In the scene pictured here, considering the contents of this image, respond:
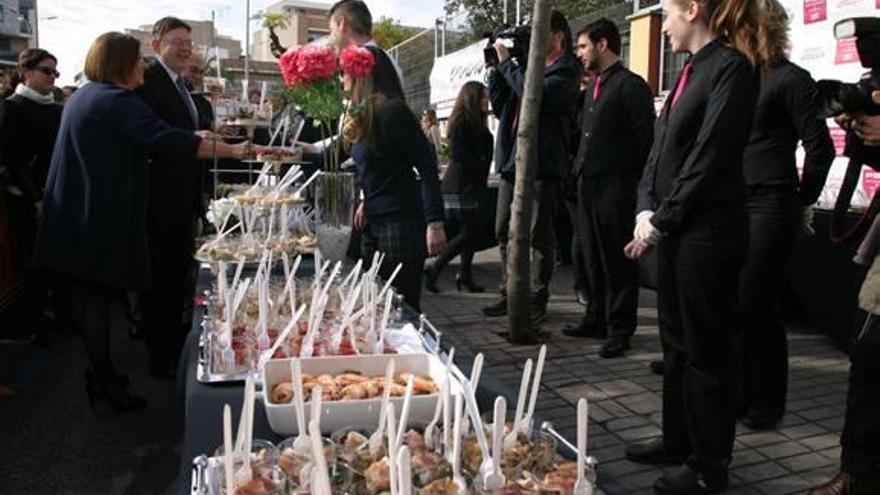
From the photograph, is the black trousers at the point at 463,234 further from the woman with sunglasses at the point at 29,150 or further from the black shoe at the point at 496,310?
the woman with sunglasses at the point at 29,150

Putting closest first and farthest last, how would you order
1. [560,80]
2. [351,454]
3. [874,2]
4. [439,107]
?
[351,454], [874,2], [560,80], [439,107]

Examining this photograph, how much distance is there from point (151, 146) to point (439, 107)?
12.9 metres

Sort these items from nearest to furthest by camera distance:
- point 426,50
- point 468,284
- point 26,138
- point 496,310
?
1. point 26,138
2. point 496,310
3. point 468,284
4. point 426,50

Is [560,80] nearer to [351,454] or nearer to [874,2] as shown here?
[874,2]

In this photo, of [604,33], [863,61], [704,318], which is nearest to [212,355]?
[704,318]

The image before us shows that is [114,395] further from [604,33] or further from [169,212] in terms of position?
[604,33]

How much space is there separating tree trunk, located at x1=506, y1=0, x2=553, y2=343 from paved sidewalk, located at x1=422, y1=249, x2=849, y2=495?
0.68ft

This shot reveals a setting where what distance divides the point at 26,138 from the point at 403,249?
3.18 meters

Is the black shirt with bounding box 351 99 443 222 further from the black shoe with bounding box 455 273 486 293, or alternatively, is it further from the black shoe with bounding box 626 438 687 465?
the black shoe with bounding box 455 273 486 293

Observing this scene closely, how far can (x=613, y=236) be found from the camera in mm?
4570

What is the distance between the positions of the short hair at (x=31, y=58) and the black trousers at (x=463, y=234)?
3164mm

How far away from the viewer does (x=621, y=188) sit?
14.8 feet

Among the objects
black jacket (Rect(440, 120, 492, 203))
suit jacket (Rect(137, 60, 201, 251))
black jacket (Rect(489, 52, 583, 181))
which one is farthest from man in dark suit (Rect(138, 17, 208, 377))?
black jacket (Rect(440, 120, 492, 203))

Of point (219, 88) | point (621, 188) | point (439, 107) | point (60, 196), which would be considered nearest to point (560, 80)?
point (621, 188)
